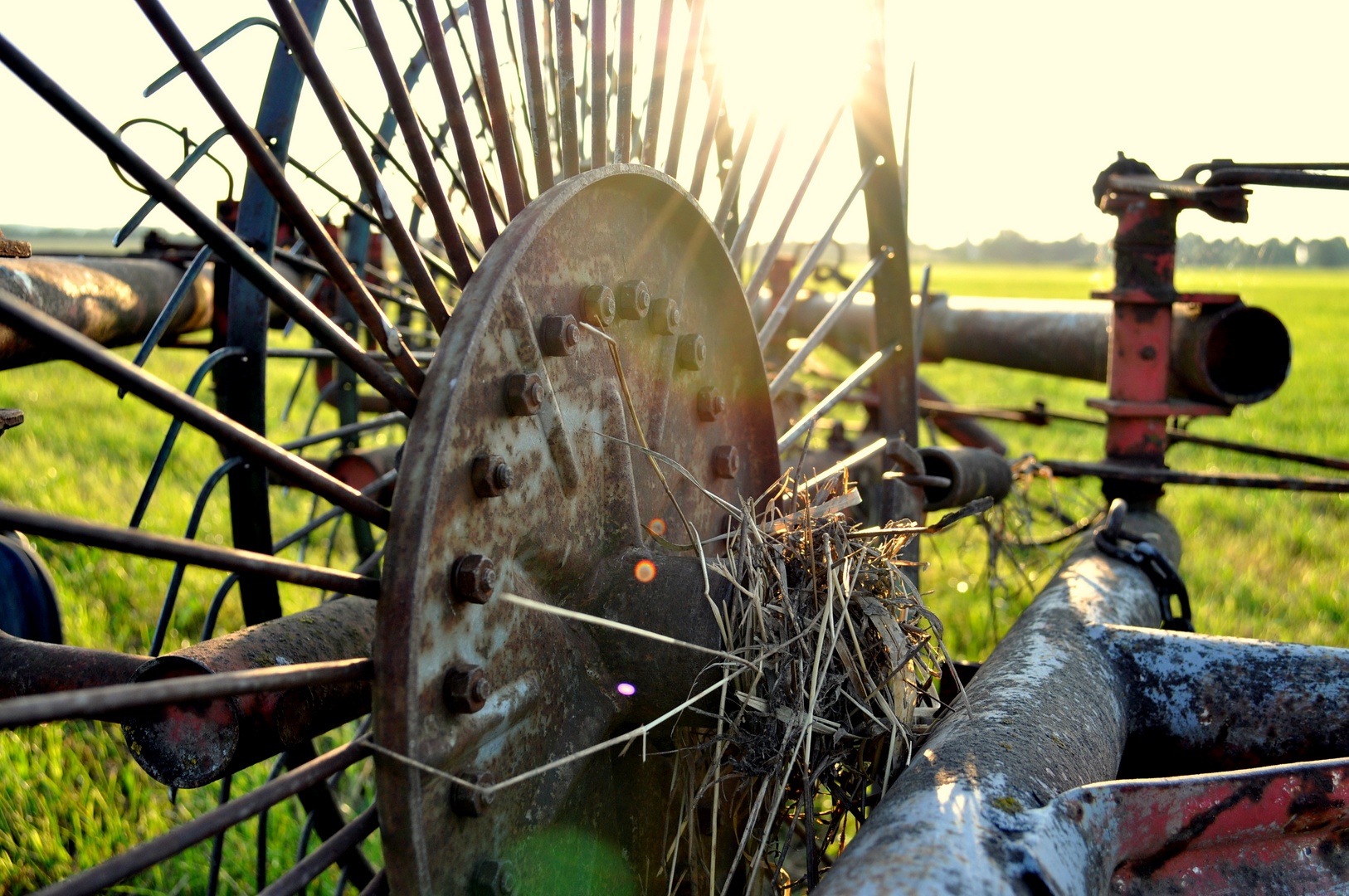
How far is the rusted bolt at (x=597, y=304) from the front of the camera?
1.34m

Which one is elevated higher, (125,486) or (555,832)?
(555,832)

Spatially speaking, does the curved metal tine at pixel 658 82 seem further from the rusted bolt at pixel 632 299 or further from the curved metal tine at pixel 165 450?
the curved metal tine at pixel 165 450

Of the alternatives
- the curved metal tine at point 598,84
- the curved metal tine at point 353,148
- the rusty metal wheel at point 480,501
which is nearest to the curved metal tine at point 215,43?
the rusty metal wheel at point 480,501

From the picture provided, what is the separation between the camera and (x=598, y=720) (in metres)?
1.36

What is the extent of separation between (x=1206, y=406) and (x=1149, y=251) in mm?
558

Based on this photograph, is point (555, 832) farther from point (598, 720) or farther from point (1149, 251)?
point (1149, 251)

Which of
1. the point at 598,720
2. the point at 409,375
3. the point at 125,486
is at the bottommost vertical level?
the point at 125,486

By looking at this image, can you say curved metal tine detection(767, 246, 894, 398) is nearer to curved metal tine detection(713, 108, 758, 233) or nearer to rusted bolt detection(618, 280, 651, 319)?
curved metal tine detection(713, 108, 758, 233)

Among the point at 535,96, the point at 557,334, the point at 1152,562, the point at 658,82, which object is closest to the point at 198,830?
the point at 557,334

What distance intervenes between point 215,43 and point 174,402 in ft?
3.30

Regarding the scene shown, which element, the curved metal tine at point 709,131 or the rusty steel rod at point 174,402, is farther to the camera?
the curved metal tine at point 709,131

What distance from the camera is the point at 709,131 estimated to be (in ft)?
6.20

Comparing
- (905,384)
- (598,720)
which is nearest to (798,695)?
(598,720)

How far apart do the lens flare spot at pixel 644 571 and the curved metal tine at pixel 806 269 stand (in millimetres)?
614
